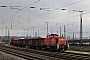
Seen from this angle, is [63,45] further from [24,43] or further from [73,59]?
[24,43]

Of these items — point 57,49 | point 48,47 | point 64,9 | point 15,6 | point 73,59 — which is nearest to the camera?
point 73,59

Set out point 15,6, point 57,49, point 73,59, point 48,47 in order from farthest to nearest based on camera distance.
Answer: point 48,47 < point 57,49 < point 15,6 < point 73,59

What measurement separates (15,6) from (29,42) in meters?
23.6

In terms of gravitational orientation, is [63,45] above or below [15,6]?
below

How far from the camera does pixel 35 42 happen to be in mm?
47906

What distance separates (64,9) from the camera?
32656 millimetres

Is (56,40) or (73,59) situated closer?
(73,59)

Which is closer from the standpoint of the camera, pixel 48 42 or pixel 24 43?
pixel 48 42

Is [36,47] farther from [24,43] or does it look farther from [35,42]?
[24,43]

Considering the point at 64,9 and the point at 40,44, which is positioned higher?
the point at 64,9

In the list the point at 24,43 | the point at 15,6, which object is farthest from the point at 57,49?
the point at 24,43

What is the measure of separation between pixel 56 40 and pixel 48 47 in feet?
9.71

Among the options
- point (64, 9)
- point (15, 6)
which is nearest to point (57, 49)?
point (64, 9)

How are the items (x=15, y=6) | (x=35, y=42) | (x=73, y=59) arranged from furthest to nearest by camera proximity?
(x=35, y=42), (x=15, y=6), (x=73, y=59)
